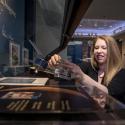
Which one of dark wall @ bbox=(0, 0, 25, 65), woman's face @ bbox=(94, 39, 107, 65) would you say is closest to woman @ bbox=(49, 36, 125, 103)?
woman's face @ bbox=(94, 39, 107, 65)

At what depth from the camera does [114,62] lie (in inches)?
63.1

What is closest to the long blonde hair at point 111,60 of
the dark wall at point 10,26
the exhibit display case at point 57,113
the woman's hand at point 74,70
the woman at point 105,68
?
the woman at point 105,68

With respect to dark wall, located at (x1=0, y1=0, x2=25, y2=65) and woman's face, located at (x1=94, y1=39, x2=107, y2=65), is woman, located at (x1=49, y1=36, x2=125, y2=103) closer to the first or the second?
woman's face, located at (x1=94, y1=39, x2=107, y2=65)

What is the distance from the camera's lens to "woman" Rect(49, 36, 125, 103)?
1.39m

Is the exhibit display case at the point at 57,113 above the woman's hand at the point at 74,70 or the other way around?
the other way around

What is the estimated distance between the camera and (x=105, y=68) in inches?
65.7

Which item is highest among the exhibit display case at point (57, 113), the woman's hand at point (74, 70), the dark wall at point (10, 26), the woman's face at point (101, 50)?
the dark wall at point (10, 26)

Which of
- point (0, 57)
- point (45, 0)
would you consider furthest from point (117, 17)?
point (0, 57)

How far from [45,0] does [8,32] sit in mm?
406

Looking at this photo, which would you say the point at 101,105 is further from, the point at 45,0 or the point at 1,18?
the point at 45,0

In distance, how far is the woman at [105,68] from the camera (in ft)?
4.56

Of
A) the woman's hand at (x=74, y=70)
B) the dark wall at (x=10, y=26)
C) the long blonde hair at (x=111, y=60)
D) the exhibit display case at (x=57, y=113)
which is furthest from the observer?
the dark wall at (x=10, y=26)

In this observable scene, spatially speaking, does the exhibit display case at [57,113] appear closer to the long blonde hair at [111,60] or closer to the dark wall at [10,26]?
the long blonde hair at [111,60]

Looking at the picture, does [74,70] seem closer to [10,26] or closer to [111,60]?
[111,60]
